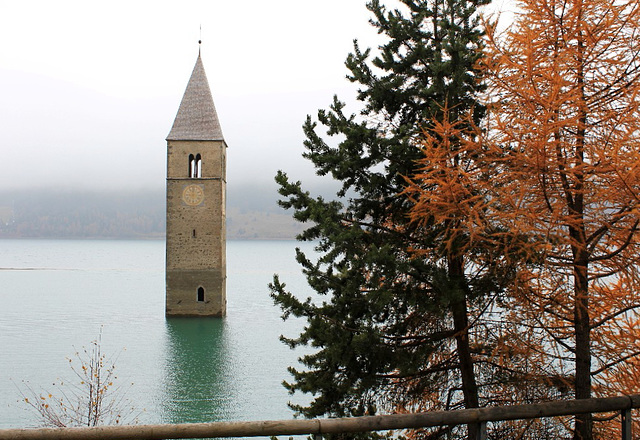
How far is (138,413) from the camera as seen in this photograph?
65.2ft

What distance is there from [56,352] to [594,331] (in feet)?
94.5

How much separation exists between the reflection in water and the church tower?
159 centimetres

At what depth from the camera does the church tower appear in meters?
40.4

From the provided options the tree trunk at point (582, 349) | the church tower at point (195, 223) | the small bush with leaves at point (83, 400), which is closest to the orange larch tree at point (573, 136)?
the tree trunk at point (582, 349)

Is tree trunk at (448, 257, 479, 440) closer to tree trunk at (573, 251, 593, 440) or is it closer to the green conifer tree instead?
the green conifer tree

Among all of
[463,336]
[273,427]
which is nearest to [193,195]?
[463,336]

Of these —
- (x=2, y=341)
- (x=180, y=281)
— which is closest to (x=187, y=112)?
(x=180, y=281)

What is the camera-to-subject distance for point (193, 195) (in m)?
41.1

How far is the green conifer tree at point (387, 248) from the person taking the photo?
834cm

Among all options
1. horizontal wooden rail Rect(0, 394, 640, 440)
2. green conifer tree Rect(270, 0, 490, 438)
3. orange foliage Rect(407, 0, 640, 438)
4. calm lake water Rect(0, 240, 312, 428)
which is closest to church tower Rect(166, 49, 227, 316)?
calm lake water Rect(0, 240, 312, 428)

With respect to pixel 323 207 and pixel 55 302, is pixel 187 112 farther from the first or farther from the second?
pixel 323 207

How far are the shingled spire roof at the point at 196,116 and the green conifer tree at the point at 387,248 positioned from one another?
1298 inches

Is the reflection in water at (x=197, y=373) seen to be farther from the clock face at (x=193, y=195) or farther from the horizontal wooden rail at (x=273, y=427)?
the horizontal wooden rail at (x=273, y=427)

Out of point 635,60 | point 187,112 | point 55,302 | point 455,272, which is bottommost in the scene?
point 55,302
